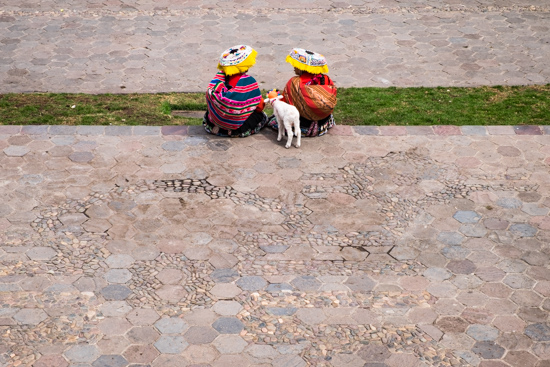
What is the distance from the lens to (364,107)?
9680 millimetres

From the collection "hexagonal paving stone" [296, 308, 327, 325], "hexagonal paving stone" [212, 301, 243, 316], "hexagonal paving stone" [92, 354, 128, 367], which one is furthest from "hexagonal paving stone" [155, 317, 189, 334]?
"hexagonal paving stone" [296, 308, 327, 325]

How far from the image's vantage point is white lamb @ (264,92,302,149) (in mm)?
8422

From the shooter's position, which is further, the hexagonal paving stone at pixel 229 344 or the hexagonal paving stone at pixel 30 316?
the hexagonal paving stone at pixel 30 316

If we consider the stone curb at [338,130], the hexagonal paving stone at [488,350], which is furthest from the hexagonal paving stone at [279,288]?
the stone curb at [338,130]

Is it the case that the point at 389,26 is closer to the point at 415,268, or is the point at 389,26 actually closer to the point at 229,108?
the point at 229,108

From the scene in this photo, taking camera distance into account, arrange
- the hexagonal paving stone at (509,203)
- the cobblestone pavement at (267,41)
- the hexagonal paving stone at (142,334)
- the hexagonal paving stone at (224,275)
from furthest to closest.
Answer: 1. the cobblestone pavement at (267,41)
2. the hexagonal paving stone at (509,203)
3. the hexagonal paving stone at (224,275)
4. the hexagonal paving stone at (142,334)

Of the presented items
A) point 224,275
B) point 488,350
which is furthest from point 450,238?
point 224,275

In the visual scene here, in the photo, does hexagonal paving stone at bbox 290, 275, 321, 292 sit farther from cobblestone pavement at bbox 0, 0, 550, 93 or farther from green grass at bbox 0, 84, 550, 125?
cobblestone pavement at bbox 0, 0, 550, 93

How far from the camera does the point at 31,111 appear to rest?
9.38 m

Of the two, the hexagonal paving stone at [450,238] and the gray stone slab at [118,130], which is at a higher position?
the hexagonal paving stone at [450,238]

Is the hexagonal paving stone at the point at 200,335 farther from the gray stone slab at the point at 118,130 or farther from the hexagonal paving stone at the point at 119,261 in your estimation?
the gray stone slab at the point at 118,130

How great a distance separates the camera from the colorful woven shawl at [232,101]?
8.59 m

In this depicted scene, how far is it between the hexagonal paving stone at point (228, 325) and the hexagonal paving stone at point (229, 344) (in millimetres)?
60

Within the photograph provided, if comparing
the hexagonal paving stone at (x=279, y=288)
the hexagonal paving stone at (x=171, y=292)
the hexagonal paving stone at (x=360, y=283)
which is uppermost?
the hexagonal paving stone at (x=360, y=283)
